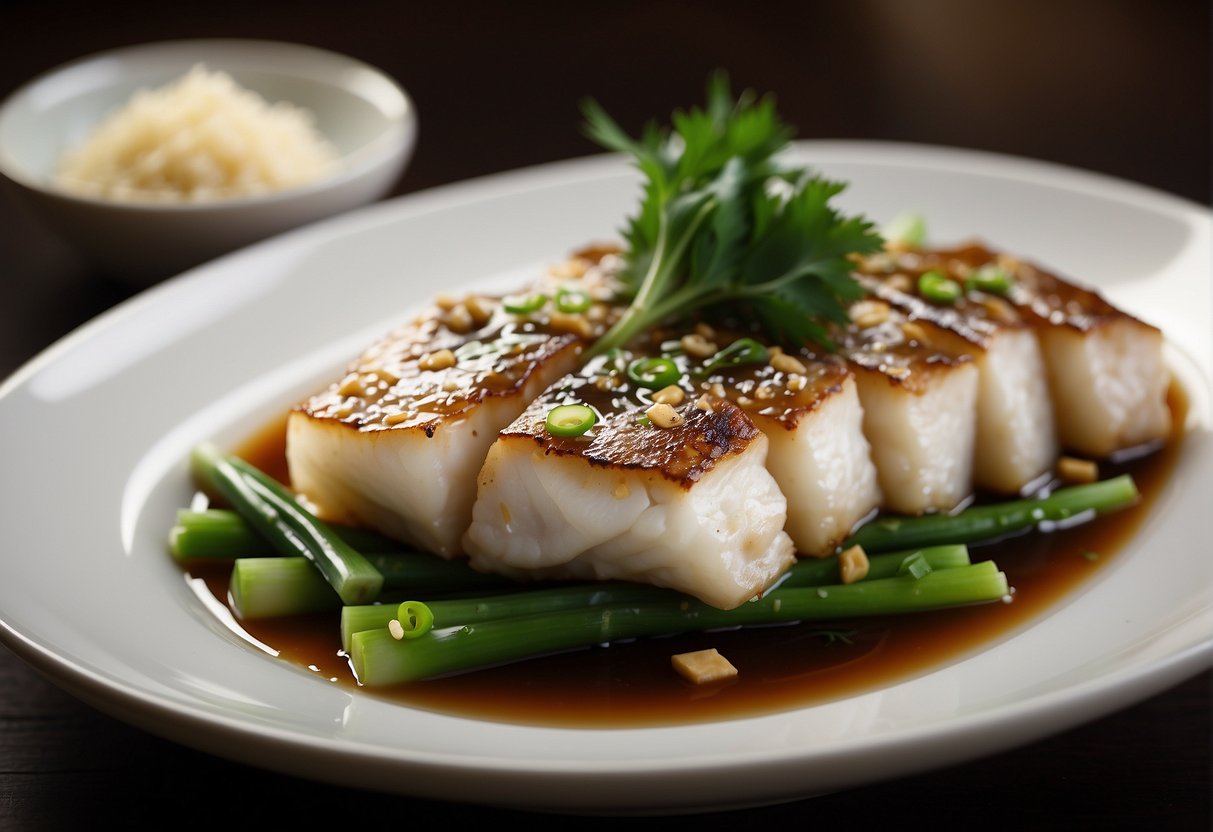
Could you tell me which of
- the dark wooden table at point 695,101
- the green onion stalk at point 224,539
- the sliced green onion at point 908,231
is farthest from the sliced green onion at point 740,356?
the sliced green onion at point 908,231

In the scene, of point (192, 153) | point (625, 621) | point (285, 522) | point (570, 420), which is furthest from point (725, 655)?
point (192, 153)

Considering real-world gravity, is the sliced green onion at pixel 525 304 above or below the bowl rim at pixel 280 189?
above

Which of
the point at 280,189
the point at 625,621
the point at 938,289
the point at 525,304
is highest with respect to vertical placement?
the point at 938,289

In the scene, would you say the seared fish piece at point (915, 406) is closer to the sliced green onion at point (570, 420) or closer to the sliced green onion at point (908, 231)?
the sliced green onion at point (570, 420)

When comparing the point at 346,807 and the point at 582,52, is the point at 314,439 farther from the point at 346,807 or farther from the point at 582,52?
the point at 582,52

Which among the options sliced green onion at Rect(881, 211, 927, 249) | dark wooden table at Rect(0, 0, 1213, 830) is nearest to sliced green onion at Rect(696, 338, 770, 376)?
dark wooden table at Rect(0, 0, 1213, 830)

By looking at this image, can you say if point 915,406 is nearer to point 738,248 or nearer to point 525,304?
point 738,248
